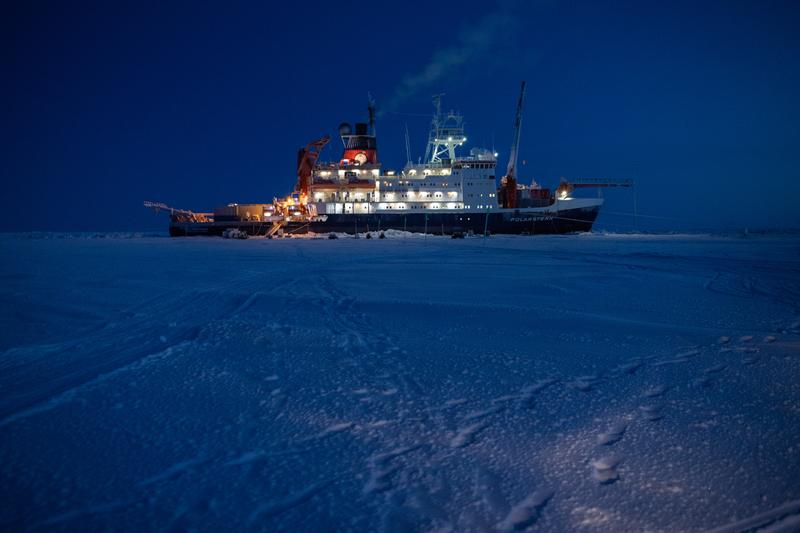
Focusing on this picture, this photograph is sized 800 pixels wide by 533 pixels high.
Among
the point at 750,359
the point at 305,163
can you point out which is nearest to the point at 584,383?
the point at 750,359

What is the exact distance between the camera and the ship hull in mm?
39969

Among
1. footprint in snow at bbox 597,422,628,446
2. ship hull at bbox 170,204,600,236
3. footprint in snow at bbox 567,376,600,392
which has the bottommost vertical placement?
footprint in snow at bbox 597,422,628,446

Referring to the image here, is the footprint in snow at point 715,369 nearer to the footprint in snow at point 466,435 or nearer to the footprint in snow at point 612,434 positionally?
the footprint in snow at point 612,434

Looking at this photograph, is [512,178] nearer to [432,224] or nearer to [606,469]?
[432,224]

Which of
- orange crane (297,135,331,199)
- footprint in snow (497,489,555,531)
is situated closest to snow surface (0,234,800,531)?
footprint in snow (497,489,555,531)

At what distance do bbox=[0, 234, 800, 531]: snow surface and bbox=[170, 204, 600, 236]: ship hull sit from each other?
35051mm

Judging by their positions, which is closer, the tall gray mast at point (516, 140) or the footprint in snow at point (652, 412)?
the footprint in snow at point (652, 412)

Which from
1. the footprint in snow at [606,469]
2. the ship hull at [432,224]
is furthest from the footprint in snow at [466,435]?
the ship hull at [432,224]

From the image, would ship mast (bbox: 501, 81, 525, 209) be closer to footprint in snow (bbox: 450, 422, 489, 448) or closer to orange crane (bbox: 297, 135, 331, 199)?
orange crane (bbox: 297, 135, 331, 199)

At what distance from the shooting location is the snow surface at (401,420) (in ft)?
5.24

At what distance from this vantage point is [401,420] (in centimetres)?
230

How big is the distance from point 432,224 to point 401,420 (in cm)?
3854

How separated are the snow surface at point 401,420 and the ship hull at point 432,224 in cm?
3505

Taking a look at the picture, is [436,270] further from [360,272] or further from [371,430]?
[371,430]
